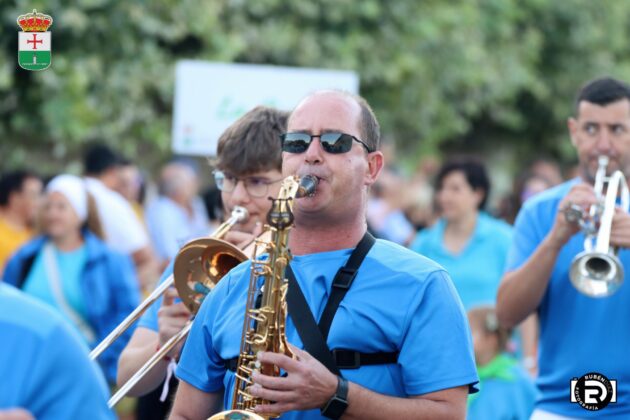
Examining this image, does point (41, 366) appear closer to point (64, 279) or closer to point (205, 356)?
point (205, 356)

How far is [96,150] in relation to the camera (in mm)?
9805

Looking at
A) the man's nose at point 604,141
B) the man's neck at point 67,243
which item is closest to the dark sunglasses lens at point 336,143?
the man's nose at point 604,141

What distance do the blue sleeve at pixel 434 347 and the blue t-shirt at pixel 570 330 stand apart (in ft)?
5.14

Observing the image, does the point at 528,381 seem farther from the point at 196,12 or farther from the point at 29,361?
the point at 196,12

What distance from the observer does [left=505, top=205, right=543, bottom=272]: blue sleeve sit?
529 cm

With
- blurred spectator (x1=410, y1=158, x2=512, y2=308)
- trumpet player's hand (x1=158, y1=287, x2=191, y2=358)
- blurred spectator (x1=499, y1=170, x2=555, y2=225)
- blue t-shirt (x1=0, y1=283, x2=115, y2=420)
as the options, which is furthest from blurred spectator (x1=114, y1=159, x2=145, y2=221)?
blue t-shirt (x1=0, y1=283, x2=115, y2=420)

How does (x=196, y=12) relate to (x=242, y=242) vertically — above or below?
above

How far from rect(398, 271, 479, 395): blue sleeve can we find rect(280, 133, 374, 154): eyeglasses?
19.0 inches

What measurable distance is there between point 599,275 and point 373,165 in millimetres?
1522

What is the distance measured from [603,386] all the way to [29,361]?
9.78ft

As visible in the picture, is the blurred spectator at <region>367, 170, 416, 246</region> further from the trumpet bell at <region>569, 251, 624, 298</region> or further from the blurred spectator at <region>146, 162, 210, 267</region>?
the trumpet bell at <region>569, 251, 624, 298</region>

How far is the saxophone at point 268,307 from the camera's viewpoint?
3365mm

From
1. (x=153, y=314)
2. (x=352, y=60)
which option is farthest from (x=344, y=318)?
(x=352, y=60)

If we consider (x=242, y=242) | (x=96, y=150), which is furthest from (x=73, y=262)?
(x=242, y=242)
